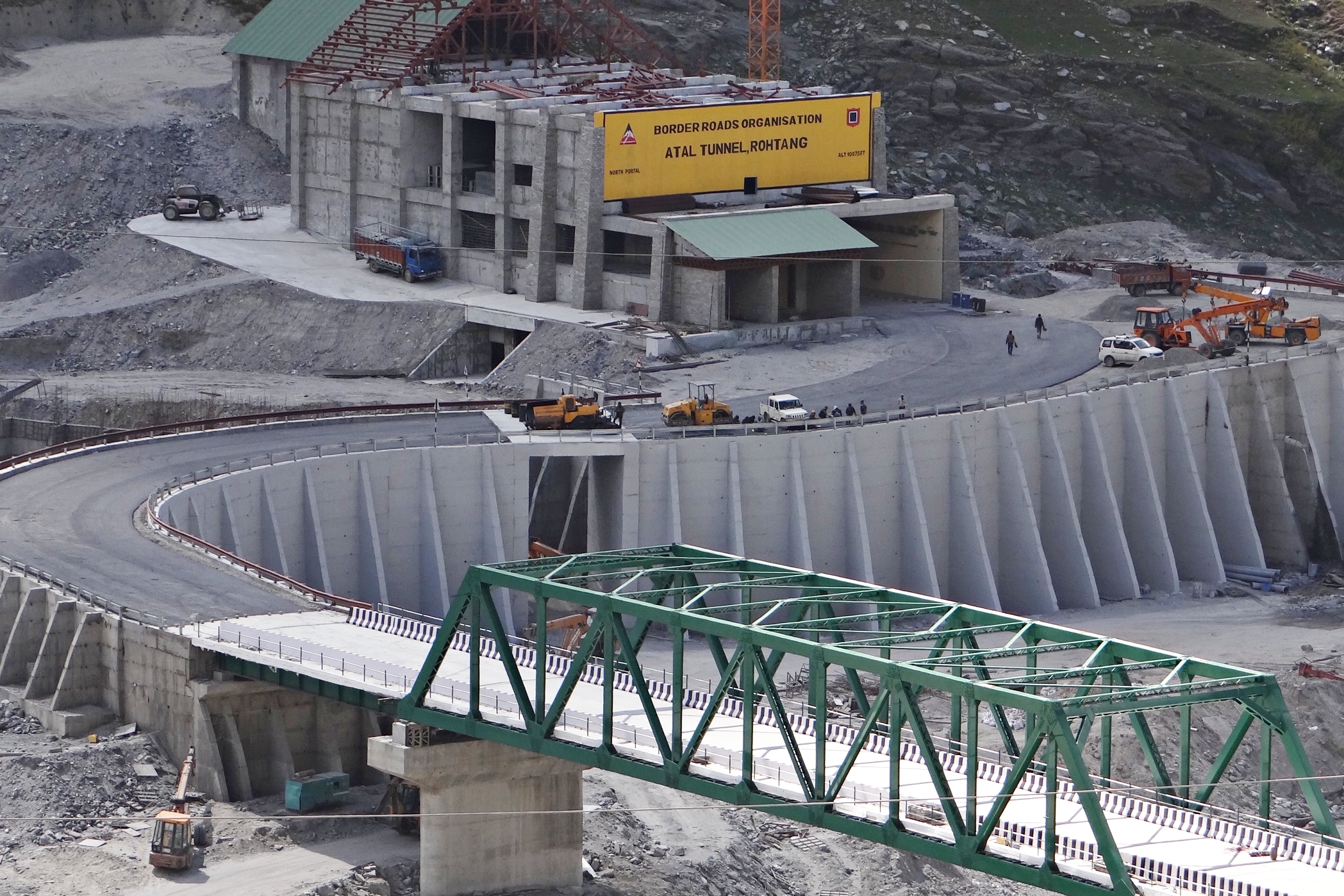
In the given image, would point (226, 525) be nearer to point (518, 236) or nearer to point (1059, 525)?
point (1059, 525)

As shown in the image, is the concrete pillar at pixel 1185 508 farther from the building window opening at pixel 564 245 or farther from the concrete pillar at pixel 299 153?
the concrete pillar at pixel 299 153

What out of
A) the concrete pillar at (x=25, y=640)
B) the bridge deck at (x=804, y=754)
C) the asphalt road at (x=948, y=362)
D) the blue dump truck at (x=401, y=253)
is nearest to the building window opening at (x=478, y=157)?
the blue dump truck at (x=401, y=253)

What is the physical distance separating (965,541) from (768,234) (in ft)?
59.9

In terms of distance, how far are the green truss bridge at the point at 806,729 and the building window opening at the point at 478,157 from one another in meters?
44.9

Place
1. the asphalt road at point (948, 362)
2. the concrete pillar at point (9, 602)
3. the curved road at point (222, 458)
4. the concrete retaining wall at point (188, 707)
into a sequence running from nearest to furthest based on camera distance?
the concrete retaining wall at point (188, 707) < the curved road at point (222, 458) < the concrete pillar at point (9, 602) < the asphalt road at point (948, 362)

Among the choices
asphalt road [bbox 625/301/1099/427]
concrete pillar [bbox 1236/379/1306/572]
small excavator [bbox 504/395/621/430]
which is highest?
small excavator [bbox 504/395/621/430]

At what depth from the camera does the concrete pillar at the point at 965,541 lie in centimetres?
8850

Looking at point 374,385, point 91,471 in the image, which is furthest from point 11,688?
point 374,385

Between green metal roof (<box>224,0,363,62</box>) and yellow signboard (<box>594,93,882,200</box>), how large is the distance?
2469cm

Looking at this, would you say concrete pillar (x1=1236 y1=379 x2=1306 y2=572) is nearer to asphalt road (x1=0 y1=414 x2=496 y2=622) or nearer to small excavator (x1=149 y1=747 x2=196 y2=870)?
asphalt road (x1=0 y1=414 x2=496 y2=622)

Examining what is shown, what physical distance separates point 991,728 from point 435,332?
120ft

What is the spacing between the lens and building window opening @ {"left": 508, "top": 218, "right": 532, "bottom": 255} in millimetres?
108125

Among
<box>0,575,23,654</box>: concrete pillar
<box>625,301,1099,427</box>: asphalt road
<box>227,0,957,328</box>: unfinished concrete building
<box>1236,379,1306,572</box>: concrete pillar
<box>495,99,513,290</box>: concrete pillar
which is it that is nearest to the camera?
<box>0,575,23,654</box>: concrete pillar

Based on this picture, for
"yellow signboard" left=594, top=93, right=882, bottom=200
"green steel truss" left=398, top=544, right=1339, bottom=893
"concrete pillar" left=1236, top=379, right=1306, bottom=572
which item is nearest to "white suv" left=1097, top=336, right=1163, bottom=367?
"concrete pillar" left=1236, top=379, right=1306, bottom=572
